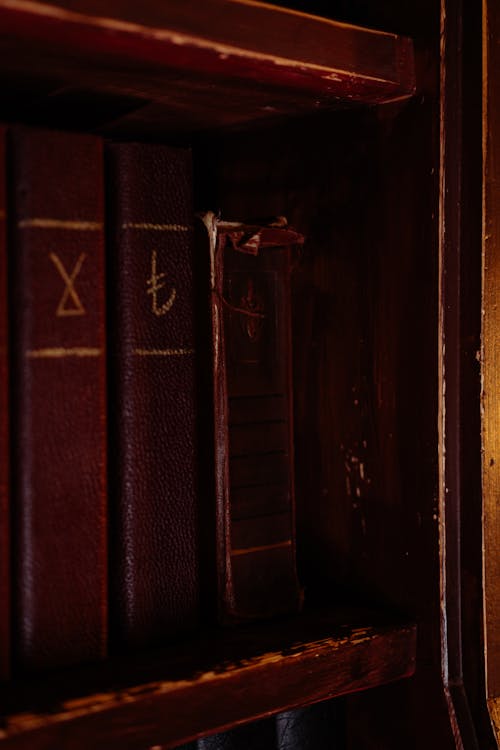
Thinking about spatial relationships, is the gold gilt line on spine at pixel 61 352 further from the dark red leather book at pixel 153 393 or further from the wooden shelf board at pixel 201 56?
the wooden shelf board at pixel 201 56

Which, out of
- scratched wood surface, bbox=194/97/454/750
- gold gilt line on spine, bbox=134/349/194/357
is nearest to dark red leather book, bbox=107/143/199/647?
gold gilt line on spine, bbox=134/349/194/357

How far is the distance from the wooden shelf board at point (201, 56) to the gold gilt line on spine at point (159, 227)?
0.09 m

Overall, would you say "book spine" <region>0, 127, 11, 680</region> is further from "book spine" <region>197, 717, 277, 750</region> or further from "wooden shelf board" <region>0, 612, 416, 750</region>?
"book spine" <region>197, 717, 277, 750</region>

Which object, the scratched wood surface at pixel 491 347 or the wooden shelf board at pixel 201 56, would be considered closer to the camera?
the wooden shelf board at pixel 201 56

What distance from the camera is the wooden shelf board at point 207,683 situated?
48cm

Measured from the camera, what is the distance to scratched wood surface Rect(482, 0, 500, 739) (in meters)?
0.62

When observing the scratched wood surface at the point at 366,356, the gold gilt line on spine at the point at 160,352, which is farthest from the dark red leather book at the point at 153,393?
the scratched wood surface at the point at 366,356

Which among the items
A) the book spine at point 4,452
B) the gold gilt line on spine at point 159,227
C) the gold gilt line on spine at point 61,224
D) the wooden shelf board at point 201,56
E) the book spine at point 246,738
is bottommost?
the book spine at point 246,738

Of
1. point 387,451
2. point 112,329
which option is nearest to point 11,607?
point 112,329

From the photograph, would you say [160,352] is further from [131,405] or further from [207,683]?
[207,683]

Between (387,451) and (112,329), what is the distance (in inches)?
9.3

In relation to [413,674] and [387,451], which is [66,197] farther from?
[413,674]

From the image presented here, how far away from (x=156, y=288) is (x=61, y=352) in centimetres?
8

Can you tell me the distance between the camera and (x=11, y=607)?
0.52 meters
